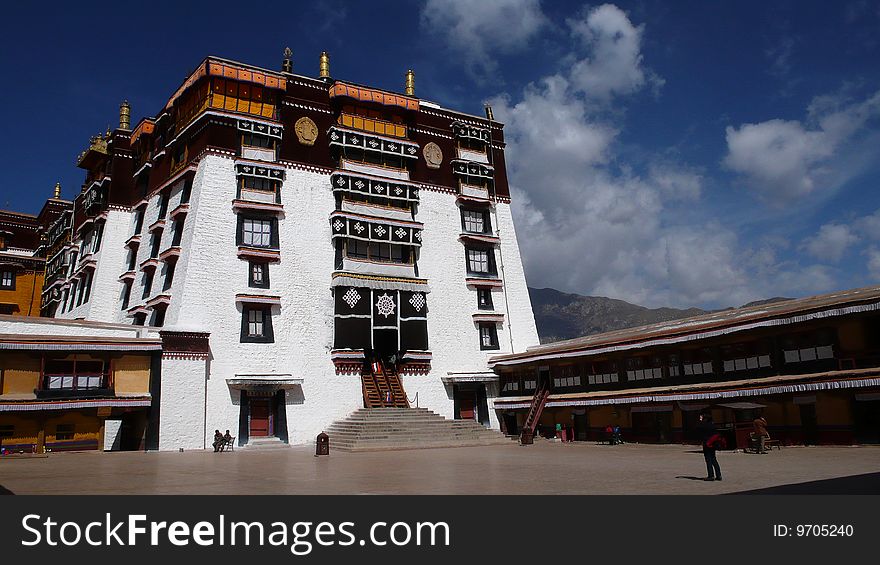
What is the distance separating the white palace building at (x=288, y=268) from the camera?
3073 centimetres

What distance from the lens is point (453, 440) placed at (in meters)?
31.0

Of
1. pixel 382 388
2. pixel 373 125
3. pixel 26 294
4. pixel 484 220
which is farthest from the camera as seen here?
pixel 26 294

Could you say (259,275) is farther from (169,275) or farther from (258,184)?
(258,184)

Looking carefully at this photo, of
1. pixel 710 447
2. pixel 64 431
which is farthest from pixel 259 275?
pixel 710 447

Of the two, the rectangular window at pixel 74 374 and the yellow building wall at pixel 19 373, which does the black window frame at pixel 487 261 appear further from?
the yellow building wall at pixel 19 373

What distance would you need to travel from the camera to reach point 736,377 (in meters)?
26.0

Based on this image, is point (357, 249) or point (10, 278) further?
point (10, 278)

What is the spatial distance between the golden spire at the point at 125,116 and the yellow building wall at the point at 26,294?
20.0 meters

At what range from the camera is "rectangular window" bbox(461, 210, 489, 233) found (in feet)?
139

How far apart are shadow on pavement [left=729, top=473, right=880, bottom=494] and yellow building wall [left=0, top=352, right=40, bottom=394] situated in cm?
2778

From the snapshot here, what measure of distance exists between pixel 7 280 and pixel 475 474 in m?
55.0
